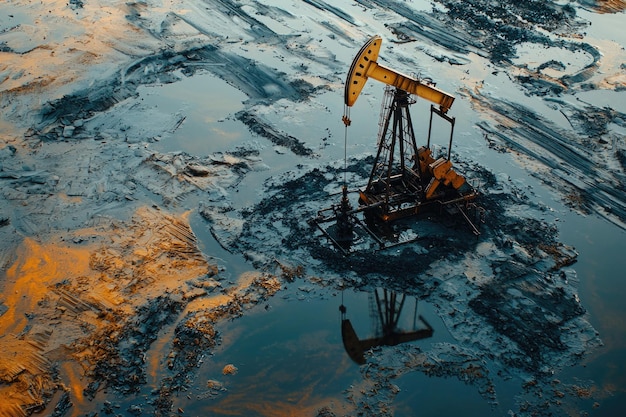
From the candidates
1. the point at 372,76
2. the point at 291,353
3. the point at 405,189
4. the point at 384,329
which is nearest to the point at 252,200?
the point at 405,189

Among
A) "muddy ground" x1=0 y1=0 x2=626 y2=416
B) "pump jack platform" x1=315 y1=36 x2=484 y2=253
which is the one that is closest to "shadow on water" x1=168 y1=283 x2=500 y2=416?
"muddy ground" x1=0 y1=0 x2=626 y2=416

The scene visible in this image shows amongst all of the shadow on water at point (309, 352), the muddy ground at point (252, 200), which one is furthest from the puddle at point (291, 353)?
the muddy ground at point (252, 200)

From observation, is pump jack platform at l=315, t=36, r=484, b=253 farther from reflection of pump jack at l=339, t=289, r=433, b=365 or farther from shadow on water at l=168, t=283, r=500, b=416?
shadow on water at l=168, t=283, r=500, b=416

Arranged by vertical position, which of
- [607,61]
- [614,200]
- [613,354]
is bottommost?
[613,354]

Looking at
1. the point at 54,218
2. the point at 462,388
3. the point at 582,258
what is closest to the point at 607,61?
the point at 582,258

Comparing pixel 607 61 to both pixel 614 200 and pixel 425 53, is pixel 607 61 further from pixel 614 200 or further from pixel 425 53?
pixel 614 200

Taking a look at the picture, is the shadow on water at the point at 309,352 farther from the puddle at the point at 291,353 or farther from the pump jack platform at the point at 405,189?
the pump jack platform at the point at 405,189

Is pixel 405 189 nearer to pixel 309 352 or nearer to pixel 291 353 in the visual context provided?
pixel 309 352
